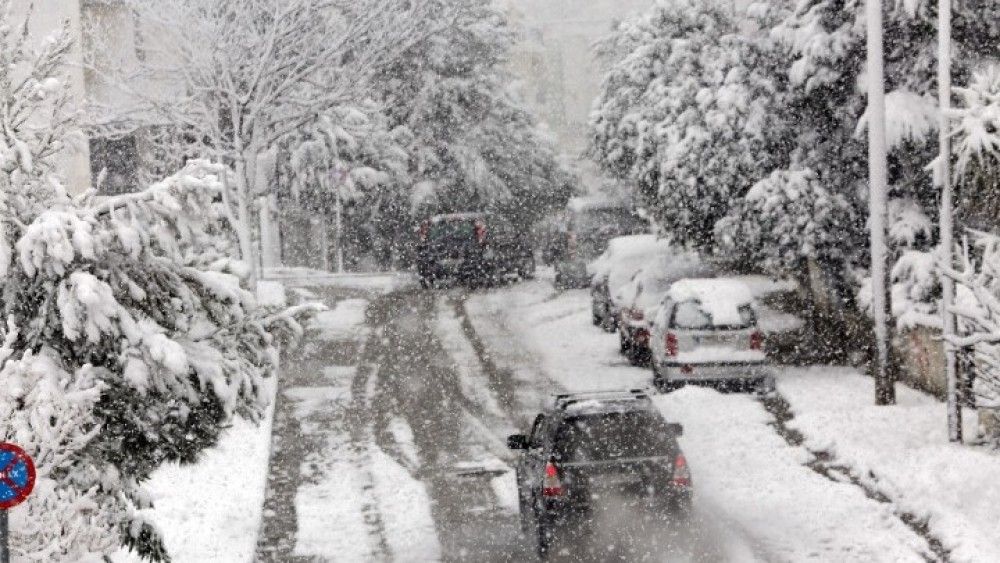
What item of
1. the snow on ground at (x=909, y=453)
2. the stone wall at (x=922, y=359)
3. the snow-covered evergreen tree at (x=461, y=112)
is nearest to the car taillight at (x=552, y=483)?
the snow on ground at (x=909, y=453)

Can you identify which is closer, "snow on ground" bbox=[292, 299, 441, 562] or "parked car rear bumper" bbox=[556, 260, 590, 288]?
"snow on ground" bbox=[292, 299, 441, 562]

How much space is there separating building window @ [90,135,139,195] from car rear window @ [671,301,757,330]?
1415cm

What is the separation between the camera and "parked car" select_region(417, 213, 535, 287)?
33625 millimetres

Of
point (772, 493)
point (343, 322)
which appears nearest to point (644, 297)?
point (772, 493)

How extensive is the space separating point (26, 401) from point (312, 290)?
25.8 m

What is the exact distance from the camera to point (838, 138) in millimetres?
23531

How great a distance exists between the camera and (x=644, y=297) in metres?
22.8

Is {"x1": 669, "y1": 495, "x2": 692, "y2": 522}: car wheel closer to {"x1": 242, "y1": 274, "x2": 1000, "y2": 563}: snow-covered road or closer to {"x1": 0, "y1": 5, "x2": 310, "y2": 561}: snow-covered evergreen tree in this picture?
{"x1": 242, "y1": 274, "x2": 1000, "y2": 563}: snow-covered road

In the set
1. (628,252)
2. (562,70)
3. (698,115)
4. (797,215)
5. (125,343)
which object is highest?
(562,70)

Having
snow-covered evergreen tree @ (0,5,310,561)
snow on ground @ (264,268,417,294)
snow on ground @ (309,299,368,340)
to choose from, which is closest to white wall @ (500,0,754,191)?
snow on ground @ (264,268,417,294)

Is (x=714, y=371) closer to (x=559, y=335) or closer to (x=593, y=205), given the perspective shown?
(x=559, y=335)

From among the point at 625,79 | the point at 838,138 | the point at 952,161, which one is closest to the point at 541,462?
the point at 952,161

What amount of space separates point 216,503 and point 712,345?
834cm

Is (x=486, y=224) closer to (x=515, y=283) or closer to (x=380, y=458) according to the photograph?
(x=515, y=283)
